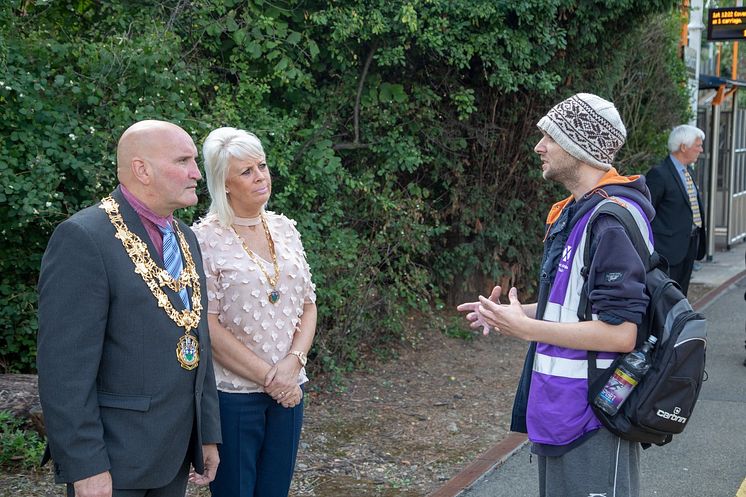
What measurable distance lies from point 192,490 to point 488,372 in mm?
3495

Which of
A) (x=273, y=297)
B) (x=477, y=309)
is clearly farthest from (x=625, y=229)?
(x=273, y=297)

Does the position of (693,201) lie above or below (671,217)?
above

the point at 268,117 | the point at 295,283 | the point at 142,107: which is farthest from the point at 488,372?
the point at 295,283

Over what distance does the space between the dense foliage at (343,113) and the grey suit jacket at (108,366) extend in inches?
95.7

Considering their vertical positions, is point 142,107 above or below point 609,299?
above

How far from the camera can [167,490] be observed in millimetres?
2906

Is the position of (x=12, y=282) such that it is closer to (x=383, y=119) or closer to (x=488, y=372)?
(x=383, y=119)

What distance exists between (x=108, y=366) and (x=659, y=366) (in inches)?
68.3

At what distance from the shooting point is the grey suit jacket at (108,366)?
2578mm

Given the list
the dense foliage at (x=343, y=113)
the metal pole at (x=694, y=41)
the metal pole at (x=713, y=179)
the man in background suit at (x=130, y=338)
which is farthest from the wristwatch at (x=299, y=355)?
the metal pole at (x=713, y=179)

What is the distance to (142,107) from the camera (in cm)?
534

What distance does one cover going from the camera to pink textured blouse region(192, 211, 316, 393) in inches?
133

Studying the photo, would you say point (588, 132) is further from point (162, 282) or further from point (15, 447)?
point (15, 447)

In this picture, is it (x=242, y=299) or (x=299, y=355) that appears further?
(x=299, y=355)
